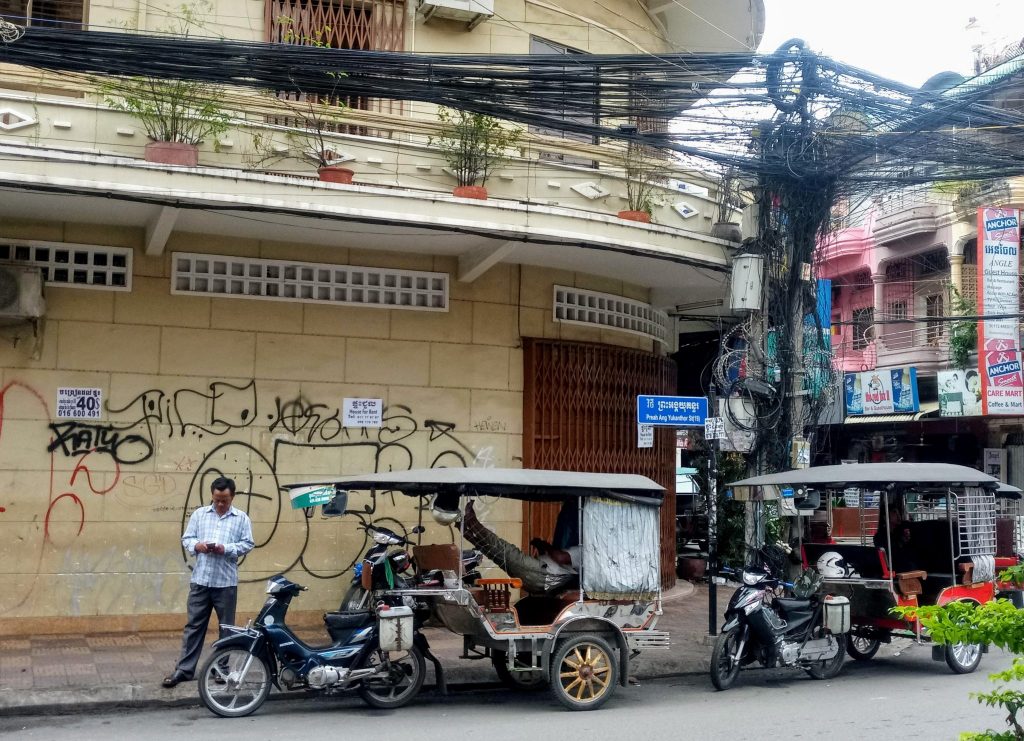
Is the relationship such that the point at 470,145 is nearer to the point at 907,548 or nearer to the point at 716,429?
the point at 716,429

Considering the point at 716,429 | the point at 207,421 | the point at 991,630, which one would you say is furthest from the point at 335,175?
the point at 991,630

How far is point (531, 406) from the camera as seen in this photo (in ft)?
42.2

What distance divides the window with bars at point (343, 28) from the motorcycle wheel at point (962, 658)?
7726mm

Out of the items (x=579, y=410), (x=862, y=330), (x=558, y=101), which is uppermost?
(x=862, y=330)

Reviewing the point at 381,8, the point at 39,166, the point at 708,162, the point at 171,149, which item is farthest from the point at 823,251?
the point at 39,166

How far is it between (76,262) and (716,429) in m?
6.79

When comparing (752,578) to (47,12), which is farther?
(47,12)

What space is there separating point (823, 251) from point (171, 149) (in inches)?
291

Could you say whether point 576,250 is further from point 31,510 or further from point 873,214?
point 873,214

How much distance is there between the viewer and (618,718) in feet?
27.2

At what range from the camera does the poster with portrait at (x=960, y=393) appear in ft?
77.9

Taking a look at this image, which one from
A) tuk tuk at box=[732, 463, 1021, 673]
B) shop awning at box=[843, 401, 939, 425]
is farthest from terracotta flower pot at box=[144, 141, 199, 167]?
shop awning at box=[843, 401, 939, 425]

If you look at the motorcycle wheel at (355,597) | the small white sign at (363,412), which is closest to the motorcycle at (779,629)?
the motorcycle wheel at (355,597)

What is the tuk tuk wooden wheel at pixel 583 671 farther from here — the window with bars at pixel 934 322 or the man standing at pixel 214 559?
the window with bars at pixel 934 322
